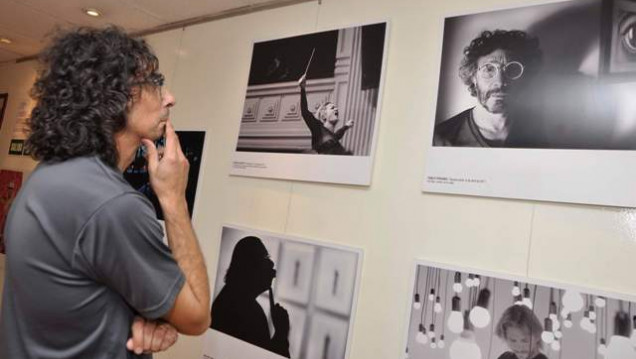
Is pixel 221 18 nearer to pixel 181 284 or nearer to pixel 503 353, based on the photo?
pixel 181 284

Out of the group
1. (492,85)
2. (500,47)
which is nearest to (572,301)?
(492,85)

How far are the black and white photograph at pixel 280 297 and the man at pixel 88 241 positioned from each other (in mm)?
889

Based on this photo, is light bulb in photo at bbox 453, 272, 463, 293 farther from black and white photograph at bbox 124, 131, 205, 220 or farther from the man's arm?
Answer: black and white photograph at bbox 124, 131, 205, 220

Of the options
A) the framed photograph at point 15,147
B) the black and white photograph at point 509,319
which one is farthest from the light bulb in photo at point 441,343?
the framed photograph at point 15,147

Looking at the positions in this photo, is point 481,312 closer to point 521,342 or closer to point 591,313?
point 521,342

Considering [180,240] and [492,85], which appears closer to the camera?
[180,240]

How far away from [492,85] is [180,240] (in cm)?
119

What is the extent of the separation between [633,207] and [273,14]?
180 cm

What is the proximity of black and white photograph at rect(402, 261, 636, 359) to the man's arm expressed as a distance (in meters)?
0.87

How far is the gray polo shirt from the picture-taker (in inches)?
32.6

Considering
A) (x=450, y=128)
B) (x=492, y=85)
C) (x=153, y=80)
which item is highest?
(x=492, y=85)

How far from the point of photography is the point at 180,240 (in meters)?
1.03

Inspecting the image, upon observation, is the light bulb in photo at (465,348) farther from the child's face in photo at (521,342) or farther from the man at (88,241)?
the man at (88,241)

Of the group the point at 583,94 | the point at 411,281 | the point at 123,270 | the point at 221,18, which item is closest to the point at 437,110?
the point at 583,94
